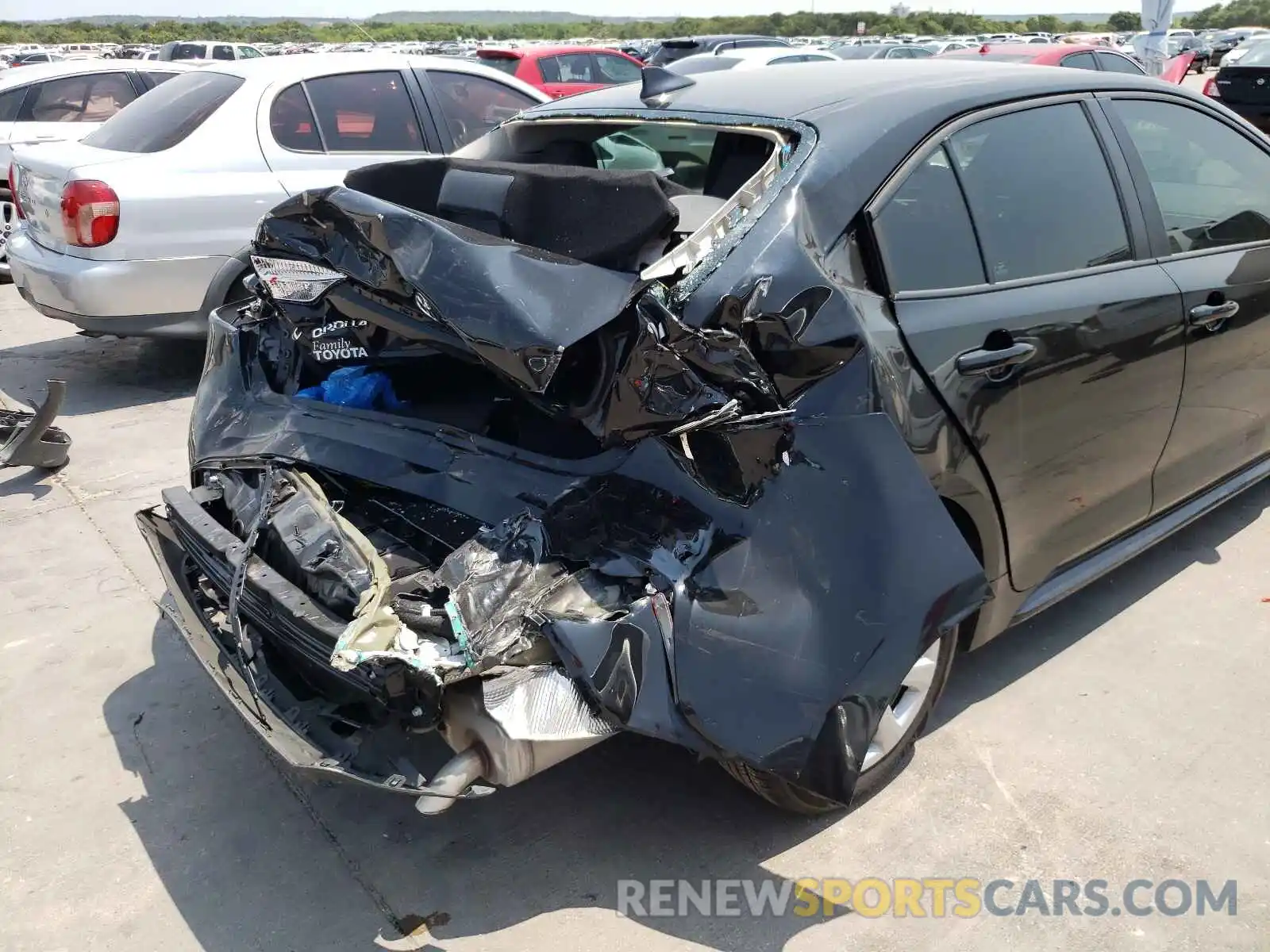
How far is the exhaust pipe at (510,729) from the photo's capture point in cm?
203

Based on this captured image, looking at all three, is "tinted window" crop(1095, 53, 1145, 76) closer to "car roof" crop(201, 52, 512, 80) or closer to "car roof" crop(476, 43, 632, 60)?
"car roof" crop(476, 43, 632, 60)

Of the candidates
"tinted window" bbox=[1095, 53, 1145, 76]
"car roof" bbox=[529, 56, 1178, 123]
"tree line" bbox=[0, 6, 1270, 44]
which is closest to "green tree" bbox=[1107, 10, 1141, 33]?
"tree line" bbox=[0, 6, 1270, 44]

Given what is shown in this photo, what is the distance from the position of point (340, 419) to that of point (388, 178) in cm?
81

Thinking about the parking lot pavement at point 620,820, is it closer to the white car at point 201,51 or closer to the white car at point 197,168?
the white car at point 197,168

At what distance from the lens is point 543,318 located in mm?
2191

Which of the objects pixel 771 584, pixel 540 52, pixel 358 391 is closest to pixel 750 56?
pixel 540 52

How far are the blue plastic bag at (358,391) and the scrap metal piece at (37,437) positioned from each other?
2338 millimetres

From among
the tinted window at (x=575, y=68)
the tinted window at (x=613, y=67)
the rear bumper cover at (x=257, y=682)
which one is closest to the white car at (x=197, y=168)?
the rear bumper cover at (x=257, y=682)

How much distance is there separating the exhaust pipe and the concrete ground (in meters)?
0.48

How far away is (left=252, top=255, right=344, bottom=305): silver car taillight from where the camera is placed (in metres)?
2.64

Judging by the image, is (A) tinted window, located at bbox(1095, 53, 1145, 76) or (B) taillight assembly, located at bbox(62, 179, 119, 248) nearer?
(B) taillight assembly, located at bbox(62, 179, 119, 248)

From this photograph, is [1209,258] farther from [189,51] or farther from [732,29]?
[732,29]

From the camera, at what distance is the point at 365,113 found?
6.31 m

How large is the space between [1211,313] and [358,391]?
2.62 meters
